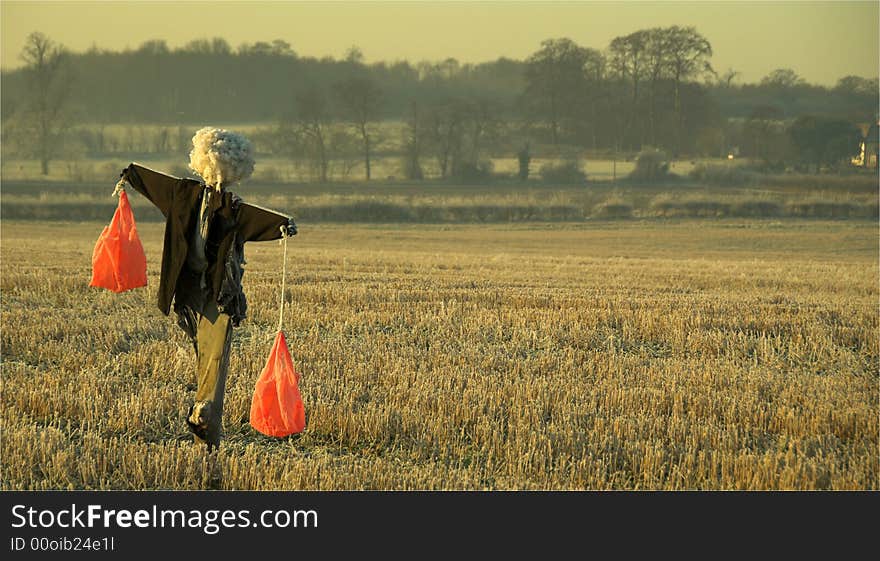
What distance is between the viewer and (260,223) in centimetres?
653

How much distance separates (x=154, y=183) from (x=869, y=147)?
72920mm

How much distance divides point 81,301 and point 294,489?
8.06 m

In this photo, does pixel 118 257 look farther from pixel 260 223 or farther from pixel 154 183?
pixel 260 223

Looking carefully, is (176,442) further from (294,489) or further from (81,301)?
(81,301)

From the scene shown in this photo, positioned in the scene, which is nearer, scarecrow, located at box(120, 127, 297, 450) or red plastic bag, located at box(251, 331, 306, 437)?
scarecrow, located at box(120, 127, 297, 450)

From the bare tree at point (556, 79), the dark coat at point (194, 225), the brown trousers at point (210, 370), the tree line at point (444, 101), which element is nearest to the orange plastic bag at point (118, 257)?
the dark coat at point (194, 225)

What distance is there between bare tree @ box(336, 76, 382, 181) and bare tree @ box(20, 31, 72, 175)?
2148cm

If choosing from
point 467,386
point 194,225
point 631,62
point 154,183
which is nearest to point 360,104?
point 631,62

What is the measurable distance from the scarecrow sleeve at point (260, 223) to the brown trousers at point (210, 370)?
556mm

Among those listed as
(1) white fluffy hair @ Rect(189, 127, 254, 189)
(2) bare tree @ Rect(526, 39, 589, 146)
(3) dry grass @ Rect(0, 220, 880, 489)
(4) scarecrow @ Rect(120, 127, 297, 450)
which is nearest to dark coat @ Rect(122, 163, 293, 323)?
(4) scarecrow @ Rect(120, 127, 297, 450)

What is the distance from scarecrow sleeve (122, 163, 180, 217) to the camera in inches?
264

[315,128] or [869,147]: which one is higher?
[315,128]

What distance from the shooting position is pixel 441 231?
42188mm

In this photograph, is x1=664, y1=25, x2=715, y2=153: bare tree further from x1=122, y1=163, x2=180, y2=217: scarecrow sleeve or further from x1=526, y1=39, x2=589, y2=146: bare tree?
x1=122, y1=163, x2=180, y2=217: scarecrow sleeve
